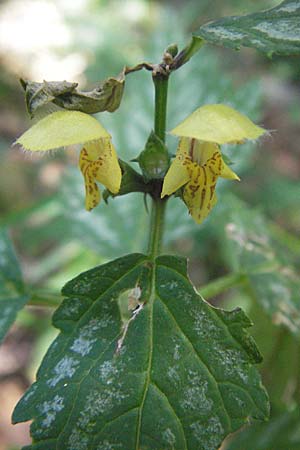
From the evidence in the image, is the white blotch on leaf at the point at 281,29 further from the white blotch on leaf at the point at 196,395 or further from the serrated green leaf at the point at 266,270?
the serrated green leaf at the point at 266,270

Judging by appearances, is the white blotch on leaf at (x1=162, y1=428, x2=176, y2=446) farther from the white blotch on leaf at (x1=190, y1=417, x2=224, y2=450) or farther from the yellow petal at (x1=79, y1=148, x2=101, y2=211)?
the yellow petal at (x1=79, y1=148, x2=101, y2=211)

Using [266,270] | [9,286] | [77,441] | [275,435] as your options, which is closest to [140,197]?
[266,270]

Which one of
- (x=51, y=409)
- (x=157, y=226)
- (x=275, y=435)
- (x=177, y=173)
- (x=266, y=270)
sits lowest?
(x=275, y=435)

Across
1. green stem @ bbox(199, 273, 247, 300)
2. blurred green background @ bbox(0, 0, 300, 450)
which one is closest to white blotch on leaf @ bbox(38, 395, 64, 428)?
blurred green background @ bbox(0, 0, 300, 450)

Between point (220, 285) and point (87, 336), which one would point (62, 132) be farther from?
point (220, 285)

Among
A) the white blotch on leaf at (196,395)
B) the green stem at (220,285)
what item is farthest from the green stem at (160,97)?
the green stem at (220,285)

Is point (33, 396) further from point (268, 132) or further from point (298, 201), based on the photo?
point (298, 201)

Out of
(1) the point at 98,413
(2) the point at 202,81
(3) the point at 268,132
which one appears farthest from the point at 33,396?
(2) the point at 202,81
